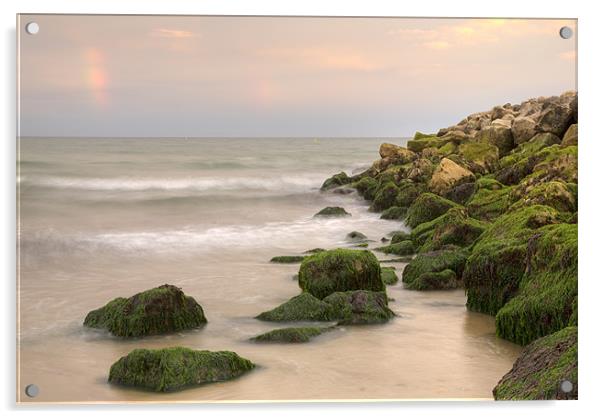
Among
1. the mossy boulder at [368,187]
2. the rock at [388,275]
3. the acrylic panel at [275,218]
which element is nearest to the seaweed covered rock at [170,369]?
the acrylic panel at [275,218]

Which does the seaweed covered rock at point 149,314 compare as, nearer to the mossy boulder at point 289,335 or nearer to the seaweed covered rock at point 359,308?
the mossy boulder at point 289,335

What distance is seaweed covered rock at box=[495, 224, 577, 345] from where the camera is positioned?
4523mm

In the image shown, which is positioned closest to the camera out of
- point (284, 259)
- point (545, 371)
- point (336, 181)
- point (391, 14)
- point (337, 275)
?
point (545, 371)

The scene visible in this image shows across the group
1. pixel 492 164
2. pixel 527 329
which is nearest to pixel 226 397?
pixel 527 329

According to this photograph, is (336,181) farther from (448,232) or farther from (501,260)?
(501,260)

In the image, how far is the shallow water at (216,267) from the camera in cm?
436

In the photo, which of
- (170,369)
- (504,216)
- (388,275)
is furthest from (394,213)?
(170,369)

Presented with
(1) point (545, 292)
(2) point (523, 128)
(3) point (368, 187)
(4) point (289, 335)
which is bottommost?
(4) point (289, 335)

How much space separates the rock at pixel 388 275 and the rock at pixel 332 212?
0.60 meters

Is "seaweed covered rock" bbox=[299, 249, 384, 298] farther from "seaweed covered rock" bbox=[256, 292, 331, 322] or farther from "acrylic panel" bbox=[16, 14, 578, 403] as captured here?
"seaweed covered rock" bbox=[256, 292, 331, 322]

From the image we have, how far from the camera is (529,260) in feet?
15.8

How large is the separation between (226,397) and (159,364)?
17.5 inches

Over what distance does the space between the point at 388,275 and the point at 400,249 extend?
48 cm

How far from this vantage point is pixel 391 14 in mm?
4730
